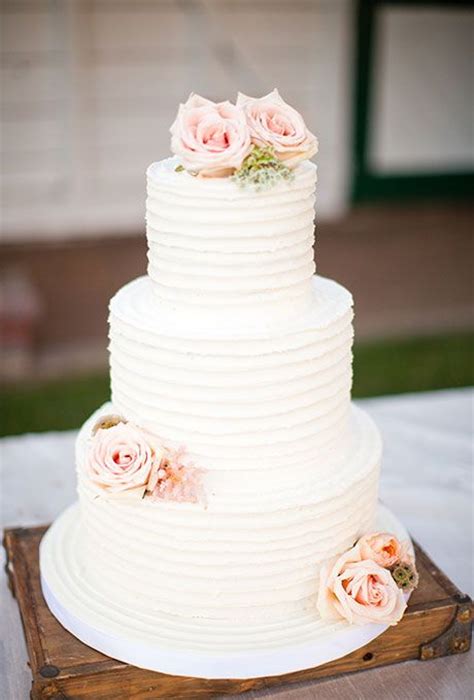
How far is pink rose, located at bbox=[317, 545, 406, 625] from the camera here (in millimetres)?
2129

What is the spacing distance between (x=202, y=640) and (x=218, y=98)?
5.41 m

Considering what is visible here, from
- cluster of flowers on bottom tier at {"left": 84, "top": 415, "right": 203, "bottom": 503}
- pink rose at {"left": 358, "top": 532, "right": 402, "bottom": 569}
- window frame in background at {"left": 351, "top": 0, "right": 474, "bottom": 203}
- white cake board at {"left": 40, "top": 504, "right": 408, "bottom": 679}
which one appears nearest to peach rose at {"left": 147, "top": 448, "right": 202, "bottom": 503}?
cluster of flowers on bottom tier at {"left": 84, "top": 415, "right": 203, "bottom": 503}

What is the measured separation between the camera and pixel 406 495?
3.08 metres

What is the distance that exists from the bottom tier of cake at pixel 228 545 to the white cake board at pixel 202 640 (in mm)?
31

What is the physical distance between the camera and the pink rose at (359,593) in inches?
83.8

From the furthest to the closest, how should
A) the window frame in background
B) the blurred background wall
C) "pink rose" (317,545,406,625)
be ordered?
the window frame in background < the blurred background wall < "pink rose" (317,545,406,625)

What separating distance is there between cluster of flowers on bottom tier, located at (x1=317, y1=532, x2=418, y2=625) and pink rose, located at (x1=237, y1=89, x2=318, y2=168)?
0.91 m

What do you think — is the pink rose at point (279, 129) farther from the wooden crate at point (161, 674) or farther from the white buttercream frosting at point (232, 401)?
the wooden crate at point (161, 674)

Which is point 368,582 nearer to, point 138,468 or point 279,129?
point 138,468

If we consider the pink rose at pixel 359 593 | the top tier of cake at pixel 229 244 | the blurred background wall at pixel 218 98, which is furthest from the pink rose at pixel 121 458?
the blurred background wall at pixel 218 98

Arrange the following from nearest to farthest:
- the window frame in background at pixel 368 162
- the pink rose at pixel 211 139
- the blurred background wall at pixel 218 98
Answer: the pink rose at pixel 211 139
the blurred background wall at pixel 218 98
the window frame in background at pixel 368 162

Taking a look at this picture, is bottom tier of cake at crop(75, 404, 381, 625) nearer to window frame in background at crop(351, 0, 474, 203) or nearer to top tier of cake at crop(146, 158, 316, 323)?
top tier of cake at crop(146, 158, 316, 323)

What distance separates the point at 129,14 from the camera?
6586 mm

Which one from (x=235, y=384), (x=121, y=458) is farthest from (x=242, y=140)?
(x=121, y=458)
